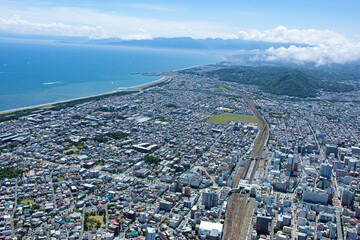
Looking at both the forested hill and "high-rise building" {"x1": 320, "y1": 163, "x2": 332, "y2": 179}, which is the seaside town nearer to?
"high-rise building" {"x1": 320, "y1": 163, "x2": 332, "y2": 179}

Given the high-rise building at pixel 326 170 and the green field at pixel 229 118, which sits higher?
the high-rise building at pixel 326 170

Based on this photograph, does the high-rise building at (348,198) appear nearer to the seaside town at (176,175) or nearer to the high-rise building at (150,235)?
the seaside town at (176,175)

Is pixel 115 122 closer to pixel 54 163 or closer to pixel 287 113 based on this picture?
pixel 54 163

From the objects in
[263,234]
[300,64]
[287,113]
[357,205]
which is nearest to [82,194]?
[263,234]

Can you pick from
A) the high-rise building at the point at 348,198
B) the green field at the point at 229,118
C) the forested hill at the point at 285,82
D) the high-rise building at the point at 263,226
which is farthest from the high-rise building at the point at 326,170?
the forested hill at the point at 285,82

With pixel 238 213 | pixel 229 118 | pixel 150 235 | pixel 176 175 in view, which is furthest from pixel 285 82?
pixel 150 235

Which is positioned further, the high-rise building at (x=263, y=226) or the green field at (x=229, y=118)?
the green field at (x=229, y=118)
